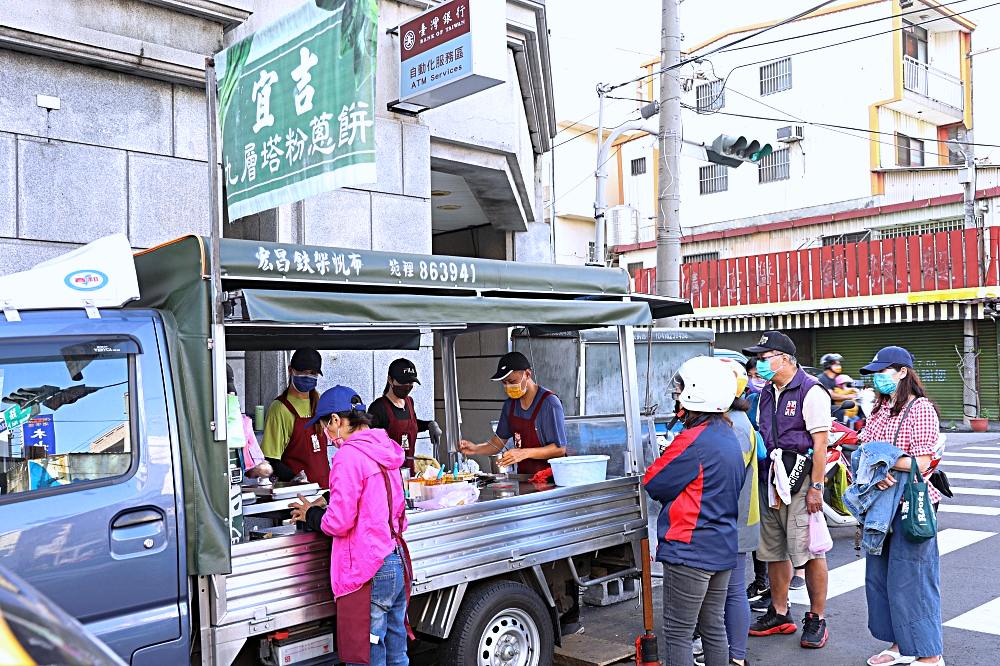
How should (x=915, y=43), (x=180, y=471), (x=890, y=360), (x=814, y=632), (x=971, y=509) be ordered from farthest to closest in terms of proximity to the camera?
1. (x=915, y=43)
2. (x=971, y=509)
3. (x=814, y=632)
4. (x=890, y=360)
5. (x=180, y=471)

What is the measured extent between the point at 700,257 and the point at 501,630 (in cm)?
2858

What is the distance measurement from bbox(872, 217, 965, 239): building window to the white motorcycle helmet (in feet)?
76.0

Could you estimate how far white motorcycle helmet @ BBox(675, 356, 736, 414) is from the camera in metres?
4.64

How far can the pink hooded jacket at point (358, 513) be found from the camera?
4.03 meters

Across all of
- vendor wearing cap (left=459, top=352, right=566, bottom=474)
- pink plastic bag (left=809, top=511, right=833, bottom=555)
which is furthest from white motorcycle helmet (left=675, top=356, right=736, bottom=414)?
pink plastic bag (left=809, top=511, right=833, bottom=555)

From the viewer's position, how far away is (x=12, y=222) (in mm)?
7145

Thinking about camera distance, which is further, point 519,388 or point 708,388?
point 519,388

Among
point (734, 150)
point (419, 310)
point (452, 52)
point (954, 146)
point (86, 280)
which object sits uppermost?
point (954, 146)

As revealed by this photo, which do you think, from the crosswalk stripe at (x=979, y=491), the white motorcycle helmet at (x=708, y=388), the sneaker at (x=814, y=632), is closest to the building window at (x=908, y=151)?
the crosswalk stripe at (x=979, y=491)

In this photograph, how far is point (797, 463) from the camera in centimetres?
601

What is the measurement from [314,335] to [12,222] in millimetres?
2719

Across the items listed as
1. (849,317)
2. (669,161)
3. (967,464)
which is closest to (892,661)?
(669,161)

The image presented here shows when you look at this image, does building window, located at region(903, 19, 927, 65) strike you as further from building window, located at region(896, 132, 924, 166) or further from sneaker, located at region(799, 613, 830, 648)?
sneaker, located at region(799, 613, 830, 648)

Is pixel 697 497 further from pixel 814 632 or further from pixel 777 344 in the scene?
pixel 814 632
